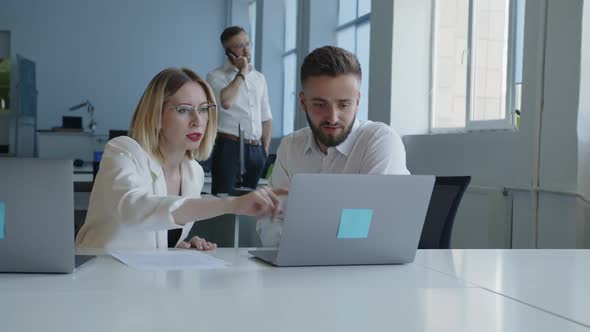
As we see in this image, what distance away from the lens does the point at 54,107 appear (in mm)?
10469

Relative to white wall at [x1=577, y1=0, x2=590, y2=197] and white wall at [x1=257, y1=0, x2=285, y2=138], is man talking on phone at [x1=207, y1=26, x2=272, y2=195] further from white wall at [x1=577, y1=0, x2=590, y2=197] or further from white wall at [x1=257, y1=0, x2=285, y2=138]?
white wall at [x1=257, y1=0, x2=285, y2=138]

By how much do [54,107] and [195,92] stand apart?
8902 mm

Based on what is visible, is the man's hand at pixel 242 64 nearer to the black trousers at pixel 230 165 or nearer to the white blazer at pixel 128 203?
the black trousers at pixel 230 165

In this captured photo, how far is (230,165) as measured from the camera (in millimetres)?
4465

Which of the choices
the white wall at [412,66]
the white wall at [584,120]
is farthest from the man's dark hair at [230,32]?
the white wall at [584,120]

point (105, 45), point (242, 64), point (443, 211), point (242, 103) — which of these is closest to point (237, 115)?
point (242, 103)

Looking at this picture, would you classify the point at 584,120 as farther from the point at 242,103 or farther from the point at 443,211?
the point at 242,103

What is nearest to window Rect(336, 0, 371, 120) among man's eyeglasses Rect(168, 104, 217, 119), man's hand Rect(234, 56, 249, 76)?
man's hand Rect(234, 56, 249, 76)

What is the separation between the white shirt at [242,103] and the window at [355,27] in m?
1.58

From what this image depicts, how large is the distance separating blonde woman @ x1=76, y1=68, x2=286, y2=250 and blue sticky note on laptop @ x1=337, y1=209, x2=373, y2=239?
19cm

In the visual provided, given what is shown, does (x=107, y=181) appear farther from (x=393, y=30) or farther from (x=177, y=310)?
(x=393, y=30)

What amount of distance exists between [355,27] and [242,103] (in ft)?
7.57

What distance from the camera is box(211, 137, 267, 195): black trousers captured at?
173 inches

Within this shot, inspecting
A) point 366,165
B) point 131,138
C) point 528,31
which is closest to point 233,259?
point 131,138
